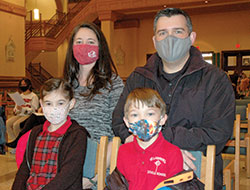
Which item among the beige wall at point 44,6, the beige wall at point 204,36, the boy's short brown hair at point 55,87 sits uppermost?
the beige wall at point 44,6

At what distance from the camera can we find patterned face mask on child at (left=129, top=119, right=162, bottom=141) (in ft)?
6.06

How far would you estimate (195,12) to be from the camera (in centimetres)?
1770

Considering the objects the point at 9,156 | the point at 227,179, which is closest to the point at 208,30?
the point at 9,156

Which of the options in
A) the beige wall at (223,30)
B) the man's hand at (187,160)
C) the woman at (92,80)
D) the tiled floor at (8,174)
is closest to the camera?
the man's hand at (187,160)

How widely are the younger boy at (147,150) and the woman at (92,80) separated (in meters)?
0.65

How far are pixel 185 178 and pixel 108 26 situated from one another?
14559 millimetres

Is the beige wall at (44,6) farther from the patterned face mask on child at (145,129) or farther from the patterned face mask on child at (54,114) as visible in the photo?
the patterned face mask on child at (145,129)

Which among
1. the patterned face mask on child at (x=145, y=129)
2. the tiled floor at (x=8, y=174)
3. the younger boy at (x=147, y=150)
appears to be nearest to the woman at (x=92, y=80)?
the younger boy at (x=147, y=150)

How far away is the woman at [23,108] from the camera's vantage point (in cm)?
757

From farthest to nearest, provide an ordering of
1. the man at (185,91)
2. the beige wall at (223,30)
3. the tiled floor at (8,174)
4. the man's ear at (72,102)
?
the beige wall at (223,30)
the tiled floor at (8,174)
the man's ear at (72,102)
the man at (185,91)

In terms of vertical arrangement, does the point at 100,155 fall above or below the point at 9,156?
above

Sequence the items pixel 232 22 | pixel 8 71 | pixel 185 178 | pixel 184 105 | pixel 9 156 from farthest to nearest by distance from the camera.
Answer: pixel 232 22 < pixel 8 71 < pixel 9 156 < pixel 184 105 < pixel 185 178

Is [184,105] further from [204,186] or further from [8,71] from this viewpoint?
[8,71]

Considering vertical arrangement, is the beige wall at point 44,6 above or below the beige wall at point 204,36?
above
